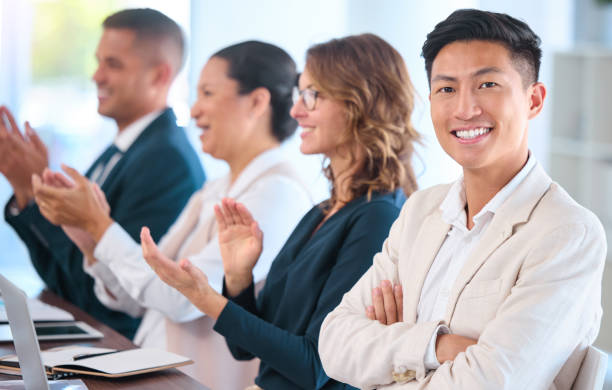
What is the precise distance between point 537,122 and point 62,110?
4.87 m

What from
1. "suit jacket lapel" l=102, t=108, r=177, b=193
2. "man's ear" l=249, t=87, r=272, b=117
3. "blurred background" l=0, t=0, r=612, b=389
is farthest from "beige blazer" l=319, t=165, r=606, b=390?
"suit jacket lapel" l=102, t=108, r=177, b=193

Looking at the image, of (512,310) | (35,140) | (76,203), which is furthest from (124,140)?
(512,310)

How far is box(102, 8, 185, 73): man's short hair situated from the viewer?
317 centimetres

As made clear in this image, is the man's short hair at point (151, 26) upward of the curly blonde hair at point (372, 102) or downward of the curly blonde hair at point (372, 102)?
upward

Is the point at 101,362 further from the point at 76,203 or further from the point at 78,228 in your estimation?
the point at 78,228

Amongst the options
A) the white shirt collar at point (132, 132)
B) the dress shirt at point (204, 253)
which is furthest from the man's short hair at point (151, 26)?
the dress shirt at point (204, 253)

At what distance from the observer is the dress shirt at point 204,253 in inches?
94.2

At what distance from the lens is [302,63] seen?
3.25 metres

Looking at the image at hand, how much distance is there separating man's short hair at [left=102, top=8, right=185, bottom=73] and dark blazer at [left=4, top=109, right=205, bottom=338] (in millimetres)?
361

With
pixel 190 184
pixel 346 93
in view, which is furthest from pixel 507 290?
pixel 190 184

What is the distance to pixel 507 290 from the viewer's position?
4.39 feet

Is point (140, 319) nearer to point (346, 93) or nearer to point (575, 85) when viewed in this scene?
point (346, 93)

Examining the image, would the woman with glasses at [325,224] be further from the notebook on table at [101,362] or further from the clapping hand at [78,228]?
the clapping hand at [78,228]

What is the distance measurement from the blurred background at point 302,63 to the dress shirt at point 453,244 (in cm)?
58
